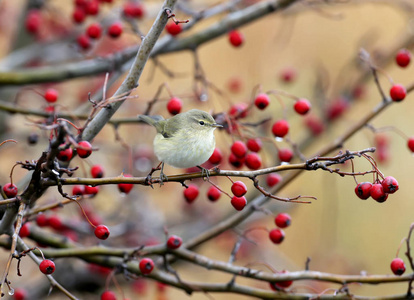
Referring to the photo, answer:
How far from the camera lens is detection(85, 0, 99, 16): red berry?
10.5 feet

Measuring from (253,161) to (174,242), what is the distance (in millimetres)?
460

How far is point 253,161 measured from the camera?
2.23 metres

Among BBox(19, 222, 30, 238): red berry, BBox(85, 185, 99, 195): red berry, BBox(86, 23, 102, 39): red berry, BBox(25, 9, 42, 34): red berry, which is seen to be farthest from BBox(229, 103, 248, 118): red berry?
BBox(25, 9, 42, 34): red berry

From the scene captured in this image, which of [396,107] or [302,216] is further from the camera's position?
[396,107]

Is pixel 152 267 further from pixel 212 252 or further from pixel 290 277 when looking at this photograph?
pixel 212 252

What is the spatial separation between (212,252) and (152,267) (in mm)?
3403

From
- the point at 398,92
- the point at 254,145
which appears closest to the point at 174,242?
the point at 254,145

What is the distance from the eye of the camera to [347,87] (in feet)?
13.7

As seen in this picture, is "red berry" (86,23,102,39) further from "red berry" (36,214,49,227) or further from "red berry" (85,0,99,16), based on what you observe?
"red berry" (36,214,49,227)

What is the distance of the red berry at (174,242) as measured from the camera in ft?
7.04

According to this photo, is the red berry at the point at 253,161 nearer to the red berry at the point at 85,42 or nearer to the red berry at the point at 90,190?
the red berry at the point at 90,190

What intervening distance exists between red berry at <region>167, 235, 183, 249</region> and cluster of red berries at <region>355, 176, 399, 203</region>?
79 centimetres

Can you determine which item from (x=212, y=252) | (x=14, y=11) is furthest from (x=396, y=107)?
(x=14, y=11)

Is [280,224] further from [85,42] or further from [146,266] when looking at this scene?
[85,42]
